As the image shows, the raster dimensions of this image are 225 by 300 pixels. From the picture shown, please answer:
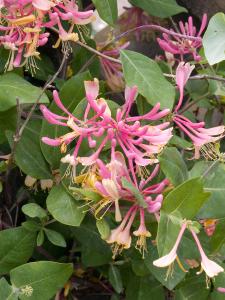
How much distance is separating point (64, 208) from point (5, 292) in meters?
0.12

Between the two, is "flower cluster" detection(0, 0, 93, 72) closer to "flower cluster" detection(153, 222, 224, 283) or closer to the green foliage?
the green foliage

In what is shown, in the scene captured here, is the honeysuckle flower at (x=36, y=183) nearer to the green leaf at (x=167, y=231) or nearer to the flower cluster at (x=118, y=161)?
the flower cluster at (x=118, y=161)

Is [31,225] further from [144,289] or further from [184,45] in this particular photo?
[184,45]

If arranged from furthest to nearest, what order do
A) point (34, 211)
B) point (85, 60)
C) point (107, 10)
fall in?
point (85, 60), point (107, 10), point (34, 211)

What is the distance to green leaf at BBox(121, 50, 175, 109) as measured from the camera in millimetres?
761

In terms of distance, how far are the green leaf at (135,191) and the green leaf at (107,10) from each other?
0.29m

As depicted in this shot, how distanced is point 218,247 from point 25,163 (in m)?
0.26

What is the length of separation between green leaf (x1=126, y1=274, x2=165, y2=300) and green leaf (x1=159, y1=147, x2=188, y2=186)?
7.3 inches

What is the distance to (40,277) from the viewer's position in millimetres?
716

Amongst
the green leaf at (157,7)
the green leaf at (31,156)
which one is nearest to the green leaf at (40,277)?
the green leaf at (31,156)

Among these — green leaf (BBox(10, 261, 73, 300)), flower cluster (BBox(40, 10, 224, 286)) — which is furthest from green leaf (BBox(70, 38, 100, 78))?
green leaf (BBox(10, 261, 73, 300))

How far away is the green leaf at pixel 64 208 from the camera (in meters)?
0.69

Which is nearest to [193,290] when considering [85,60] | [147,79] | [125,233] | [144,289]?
[144,289]

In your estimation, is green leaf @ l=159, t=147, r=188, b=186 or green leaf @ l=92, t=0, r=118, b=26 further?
green leaf @ l=92, t=0, r=118, b=26
